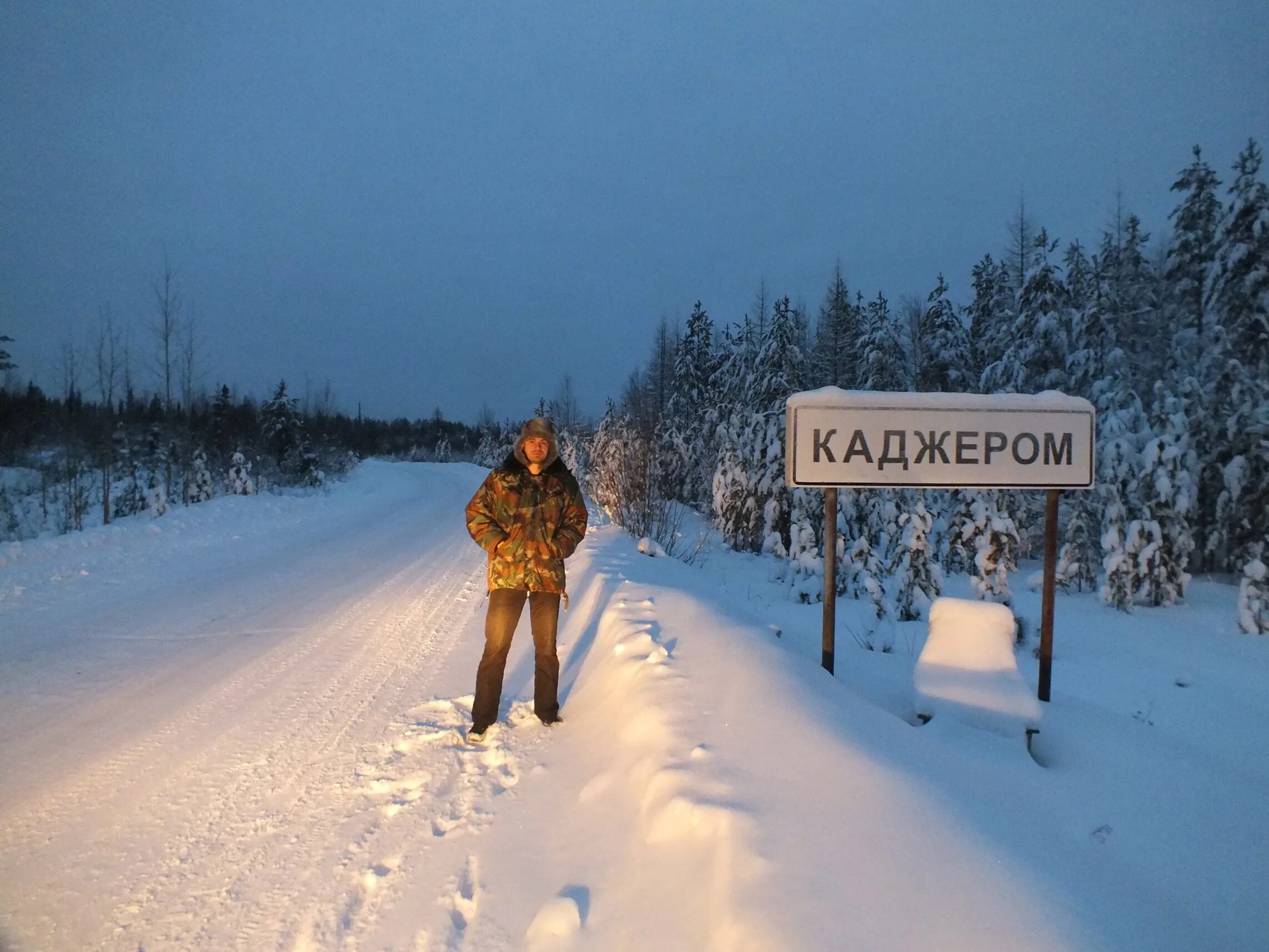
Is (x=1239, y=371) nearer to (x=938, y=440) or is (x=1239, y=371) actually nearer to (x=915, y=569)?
(x=915, y=569)

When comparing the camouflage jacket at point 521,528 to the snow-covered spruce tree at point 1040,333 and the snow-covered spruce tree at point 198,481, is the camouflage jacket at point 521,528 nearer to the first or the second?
the snow-covered spruce tree at point 1040,333

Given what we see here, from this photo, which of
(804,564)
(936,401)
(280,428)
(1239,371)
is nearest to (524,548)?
(936,401)

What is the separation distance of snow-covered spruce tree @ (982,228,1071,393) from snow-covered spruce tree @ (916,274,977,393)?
4.09 meters

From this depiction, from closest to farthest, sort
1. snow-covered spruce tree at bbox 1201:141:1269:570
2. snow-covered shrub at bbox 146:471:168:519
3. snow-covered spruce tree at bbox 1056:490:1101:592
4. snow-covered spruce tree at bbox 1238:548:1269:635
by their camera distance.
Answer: snow-covered spruce tree at bbox 1238:548:1269:635, snow-covered spruce tree at bbox 1201:141:1269:570, snow-covered spruce tree at bbox 1056:490:1101:592, snow-covered shrub at bbox 146:471:168:519

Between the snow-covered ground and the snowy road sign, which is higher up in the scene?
the snowy road sign

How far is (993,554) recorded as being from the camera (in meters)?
12.0

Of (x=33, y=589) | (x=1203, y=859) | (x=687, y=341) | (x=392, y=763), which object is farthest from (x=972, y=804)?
(x=687, y=341)

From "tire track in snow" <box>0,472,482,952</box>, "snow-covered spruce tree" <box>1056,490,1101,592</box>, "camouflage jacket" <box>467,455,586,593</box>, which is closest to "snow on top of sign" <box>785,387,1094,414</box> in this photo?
"camouflage jacket" <box>467,455,586,593</box>

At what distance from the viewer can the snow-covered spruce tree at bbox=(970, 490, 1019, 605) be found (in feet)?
39.2

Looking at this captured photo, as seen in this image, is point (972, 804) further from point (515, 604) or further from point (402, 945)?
point (515, 604)

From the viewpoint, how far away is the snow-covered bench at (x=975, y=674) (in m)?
4.18

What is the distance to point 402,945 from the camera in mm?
2516

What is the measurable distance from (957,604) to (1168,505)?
45.6 ft

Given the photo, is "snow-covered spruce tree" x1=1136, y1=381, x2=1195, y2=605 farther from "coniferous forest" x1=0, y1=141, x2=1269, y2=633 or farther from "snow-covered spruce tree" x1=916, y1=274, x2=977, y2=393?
"snow-covered spruce tree" x1=916, y1=274, x2=977, y2=393
